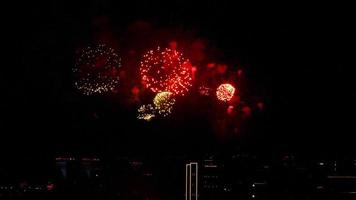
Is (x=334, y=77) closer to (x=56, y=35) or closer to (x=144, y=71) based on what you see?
(x=144, y=71)

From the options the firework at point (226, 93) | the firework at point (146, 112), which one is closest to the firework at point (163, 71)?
the firework at point (226, 93)

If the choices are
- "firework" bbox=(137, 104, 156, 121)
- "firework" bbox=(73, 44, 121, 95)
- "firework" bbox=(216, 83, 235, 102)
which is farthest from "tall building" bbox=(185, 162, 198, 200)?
"firework" bbox=(137, 104, 156, 121)

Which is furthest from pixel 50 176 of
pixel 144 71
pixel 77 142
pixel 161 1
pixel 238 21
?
pixel 238 21

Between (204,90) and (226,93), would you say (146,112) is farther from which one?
(226,93)

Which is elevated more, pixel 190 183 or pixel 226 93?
pixel 226 93

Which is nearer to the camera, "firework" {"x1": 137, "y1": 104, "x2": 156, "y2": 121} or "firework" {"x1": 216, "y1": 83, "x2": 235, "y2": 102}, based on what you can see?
"firework" {"x1": 216, "y1": 83, "x2": 235, "y2": 102}

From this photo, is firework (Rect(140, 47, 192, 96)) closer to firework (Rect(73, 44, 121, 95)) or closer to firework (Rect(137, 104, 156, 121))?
firework (Rect(73, 44, 121, 95))

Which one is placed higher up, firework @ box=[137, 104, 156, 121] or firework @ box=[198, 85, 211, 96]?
firework @ box=[198, 85, 211, 96]

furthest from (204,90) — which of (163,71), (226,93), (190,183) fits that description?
(190,183)
